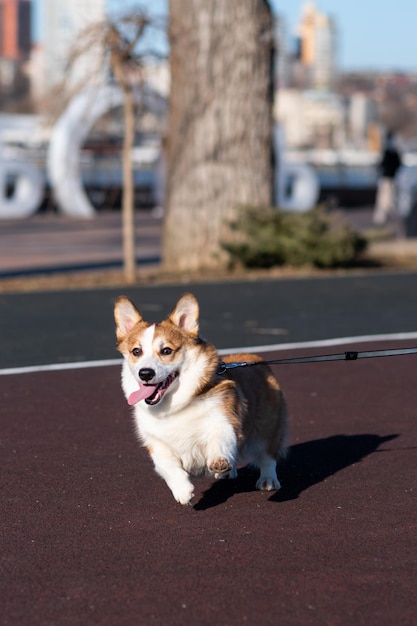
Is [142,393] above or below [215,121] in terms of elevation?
below

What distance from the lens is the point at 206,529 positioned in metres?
6.26

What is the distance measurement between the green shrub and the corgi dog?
12.3 meters

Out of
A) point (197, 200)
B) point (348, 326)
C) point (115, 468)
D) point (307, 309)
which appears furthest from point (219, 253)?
point (115, 468)

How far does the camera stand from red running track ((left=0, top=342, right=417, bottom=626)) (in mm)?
5160

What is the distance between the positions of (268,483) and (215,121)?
42.6 ft

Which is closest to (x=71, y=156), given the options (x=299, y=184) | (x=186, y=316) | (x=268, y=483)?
(x=299, y=184)

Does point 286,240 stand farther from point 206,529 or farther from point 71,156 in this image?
point 71,156

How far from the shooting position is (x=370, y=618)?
5.02 metres

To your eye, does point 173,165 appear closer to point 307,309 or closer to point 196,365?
point 307,309

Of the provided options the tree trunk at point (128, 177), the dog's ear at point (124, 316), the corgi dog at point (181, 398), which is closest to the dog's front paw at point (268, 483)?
the corgi dog at point (181, 398)

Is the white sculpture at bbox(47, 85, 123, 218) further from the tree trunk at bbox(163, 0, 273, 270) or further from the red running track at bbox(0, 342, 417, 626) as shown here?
the red running track at bbox(0, 342, 417, 626)

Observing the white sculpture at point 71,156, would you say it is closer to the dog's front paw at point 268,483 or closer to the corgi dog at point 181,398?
the dog's front paw at point 268,483

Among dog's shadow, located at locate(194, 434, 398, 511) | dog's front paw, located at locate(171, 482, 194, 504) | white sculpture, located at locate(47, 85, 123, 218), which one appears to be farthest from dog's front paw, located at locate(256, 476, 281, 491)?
white sculpture, located at locate(47, 85, 123, 218)

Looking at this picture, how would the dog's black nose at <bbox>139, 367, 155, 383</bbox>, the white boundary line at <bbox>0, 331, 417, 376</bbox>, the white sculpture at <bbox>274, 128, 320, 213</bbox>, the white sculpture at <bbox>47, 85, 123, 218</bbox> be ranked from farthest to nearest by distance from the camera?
the white sculpture at <bbox>274, 128, 320, 213</bbox> < the white sculpture at <bbox>47, 85, 123, 218</bbox> < the white boundary line at <bbox>0, 331, 417, 376</bbox> < the dog's black nose at <bbox>139, 367, 155, 383</bbox>
